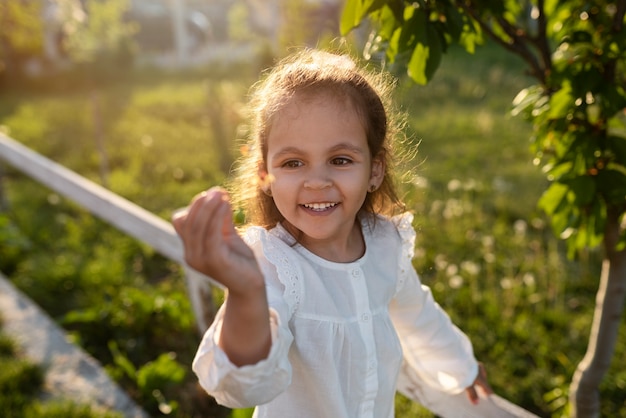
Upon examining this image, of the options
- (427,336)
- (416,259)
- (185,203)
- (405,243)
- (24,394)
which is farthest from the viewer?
(185,203)

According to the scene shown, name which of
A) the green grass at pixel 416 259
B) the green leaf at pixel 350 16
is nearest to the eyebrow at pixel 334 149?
the green grass at pixel 416 259

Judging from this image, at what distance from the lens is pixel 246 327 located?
106cm

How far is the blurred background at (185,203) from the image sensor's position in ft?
10.1

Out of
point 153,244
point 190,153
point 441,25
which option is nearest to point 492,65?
point 190,153

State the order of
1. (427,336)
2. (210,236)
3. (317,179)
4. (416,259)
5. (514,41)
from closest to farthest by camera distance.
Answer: (210,236) < (317,179) < (427,336) < (514,41) < (416,259)

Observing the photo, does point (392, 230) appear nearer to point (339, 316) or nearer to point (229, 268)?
point (339, 316)

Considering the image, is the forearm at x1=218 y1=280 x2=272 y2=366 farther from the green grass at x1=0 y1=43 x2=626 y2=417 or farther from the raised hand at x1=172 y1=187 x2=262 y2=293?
the green grass at x1=0 y1=43 x2=626 y2=417

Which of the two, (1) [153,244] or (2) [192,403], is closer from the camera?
(2) [192,403]

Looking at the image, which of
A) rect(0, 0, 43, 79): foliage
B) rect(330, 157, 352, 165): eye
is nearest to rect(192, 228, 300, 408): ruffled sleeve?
rect(330, 157, 352, 165): eye

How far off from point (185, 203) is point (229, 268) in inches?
183

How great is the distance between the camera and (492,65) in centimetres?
1166

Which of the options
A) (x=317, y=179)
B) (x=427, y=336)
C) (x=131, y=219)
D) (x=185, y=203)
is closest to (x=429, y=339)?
(x=427, y=336)

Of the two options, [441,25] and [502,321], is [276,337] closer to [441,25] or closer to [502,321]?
[441,25]

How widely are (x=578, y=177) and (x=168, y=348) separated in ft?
7.75
